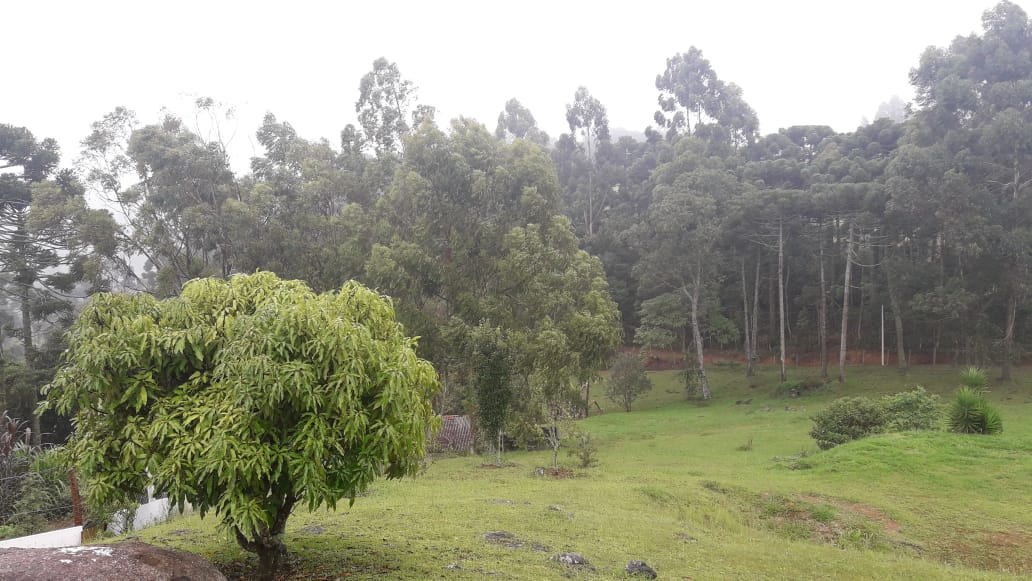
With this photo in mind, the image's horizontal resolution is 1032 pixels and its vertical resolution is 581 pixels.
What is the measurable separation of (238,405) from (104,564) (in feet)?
4.96

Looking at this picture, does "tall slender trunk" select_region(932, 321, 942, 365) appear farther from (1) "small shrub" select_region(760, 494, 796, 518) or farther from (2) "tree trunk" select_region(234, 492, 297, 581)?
(2) "tree trunk" select_region(234, 492, 297, 581)

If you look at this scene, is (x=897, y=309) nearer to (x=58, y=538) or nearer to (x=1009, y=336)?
(x=1009, y=336)

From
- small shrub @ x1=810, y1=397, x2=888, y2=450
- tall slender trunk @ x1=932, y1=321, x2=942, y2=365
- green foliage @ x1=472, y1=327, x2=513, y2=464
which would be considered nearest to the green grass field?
small shrub @ x1=810, y1=397, x2=888, y2=450

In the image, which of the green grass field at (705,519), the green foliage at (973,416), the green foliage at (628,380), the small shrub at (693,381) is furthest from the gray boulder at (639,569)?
the small shrub at (693,381)

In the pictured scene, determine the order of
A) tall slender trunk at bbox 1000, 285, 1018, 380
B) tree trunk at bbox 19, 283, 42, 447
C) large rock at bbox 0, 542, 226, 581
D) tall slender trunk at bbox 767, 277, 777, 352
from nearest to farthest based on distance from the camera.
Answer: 1. large rock at bbox 0, 542, 226, 581
2. tree trunk at bbox 19, 283, 42, 447
3. tall slender trunk at bbox 1000, 285, 1018, 380
4. tall slender trunk at bbox 767, 277, 777, 352

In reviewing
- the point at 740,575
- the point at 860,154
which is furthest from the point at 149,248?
the point at 860,154

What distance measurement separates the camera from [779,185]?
37.2m

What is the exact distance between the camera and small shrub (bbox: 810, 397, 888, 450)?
18359 millimetres

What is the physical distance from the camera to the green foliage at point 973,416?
55.2 ft

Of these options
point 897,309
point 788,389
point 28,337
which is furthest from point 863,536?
point 28,337

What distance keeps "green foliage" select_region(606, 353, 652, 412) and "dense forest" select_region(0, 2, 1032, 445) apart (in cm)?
200

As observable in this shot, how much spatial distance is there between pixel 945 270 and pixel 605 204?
24647 mm

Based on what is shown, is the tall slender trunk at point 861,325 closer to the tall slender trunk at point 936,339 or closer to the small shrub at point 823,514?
the tall slender trunk at point 936,339

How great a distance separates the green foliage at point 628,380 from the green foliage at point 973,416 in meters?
17.1
